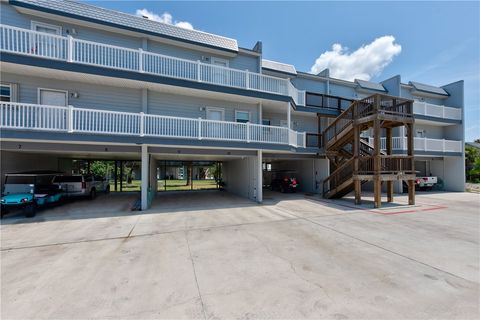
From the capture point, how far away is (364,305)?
3.33 m

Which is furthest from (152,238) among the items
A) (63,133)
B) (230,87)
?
(230,87)

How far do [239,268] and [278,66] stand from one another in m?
15.4

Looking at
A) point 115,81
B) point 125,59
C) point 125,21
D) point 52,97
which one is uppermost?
point 125,21

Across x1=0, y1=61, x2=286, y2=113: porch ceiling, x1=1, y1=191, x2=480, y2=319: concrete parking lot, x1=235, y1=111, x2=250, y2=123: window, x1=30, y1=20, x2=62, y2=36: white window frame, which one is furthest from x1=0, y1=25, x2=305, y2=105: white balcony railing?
x1=1, y1=191, x2=480, y2=319: concrete parking lot

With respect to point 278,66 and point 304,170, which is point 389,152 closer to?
point 304,170

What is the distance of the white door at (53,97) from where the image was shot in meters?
10.1

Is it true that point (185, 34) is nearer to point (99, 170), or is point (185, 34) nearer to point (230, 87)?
point (230, 87)

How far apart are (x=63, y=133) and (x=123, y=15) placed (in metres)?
7.35

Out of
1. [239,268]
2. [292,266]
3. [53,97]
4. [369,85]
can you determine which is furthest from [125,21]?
[369,85]

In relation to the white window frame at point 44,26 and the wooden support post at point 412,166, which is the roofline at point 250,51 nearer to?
the white window frame at point 44,26

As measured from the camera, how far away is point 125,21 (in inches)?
448

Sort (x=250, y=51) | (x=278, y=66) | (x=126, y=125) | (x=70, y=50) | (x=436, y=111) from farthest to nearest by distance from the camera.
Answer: (x=436, y=111) < (x=278, y=66) < (x=250, y=51) < (x=126, y=125) < (x=70, y=50)

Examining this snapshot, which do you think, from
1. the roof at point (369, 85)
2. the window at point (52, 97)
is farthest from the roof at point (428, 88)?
the window at point (52, 97)

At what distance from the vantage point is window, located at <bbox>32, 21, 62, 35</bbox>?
33.6 ft
